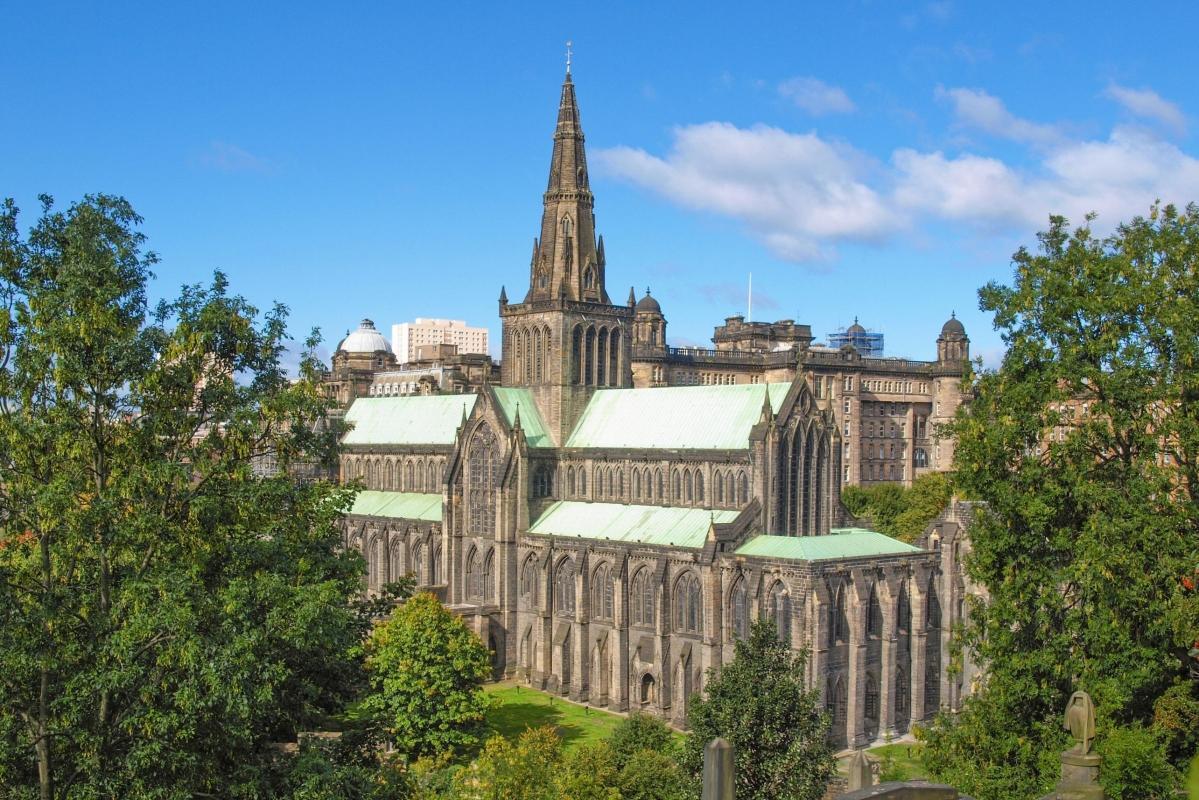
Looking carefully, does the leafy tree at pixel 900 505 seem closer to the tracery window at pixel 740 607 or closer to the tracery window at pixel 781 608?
the tracery window at pixel 740 607

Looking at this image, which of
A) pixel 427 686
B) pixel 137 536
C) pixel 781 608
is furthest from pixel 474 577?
pixel 137 536

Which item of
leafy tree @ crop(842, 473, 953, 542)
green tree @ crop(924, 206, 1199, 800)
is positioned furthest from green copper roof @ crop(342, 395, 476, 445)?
green tree @ crop(924, 206, 1199, 800)

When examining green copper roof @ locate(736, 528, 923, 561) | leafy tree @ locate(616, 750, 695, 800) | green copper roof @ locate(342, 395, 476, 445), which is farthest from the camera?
green copper roof @ locate(342, 395, 476, 445)

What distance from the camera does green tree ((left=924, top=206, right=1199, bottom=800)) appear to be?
36.0 meters

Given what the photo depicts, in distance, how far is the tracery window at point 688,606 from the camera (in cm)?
7375

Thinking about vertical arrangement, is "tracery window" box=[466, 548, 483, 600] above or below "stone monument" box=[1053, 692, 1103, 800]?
below

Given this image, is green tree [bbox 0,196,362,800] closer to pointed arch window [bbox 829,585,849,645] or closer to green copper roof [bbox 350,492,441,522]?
pointed arch window [bbox 829,585,849,645]

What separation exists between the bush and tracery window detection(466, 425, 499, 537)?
202 ft

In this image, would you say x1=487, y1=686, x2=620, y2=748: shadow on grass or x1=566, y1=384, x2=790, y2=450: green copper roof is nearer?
x1=487, y1=686, x2=620, y2=748: shadow on grass

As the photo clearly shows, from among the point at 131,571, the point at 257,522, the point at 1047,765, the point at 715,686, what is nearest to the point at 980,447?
the point at 1047,765

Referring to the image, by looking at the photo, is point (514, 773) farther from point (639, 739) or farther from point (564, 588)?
point (564, 588)

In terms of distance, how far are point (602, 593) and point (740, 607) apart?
12640mm

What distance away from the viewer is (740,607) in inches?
2805

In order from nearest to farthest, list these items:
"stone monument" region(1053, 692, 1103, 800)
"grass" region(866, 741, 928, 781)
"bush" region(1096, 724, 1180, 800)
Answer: "stone monument" region(1053, 692, 1103, 800) → "bush" region(1096, 724, 1180, 800) → "grass" region(866, 741, 928, 781)
